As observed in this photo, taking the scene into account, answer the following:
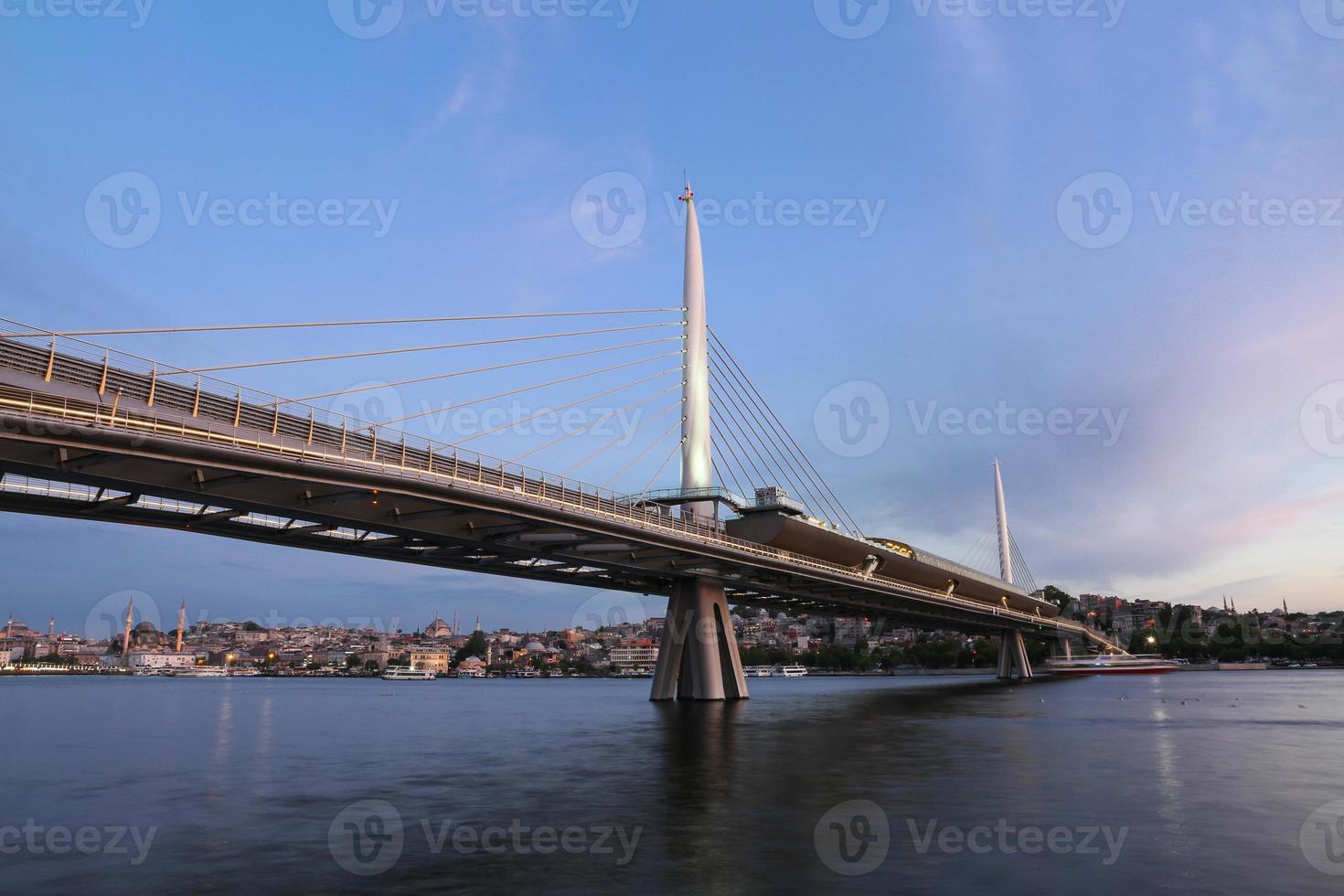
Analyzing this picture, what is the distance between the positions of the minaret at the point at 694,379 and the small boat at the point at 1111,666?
427 ft

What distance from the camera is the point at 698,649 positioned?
61625 mm

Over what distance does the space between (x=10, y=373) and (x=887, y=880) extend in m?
25.1

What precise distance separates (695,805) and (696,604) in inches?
1498

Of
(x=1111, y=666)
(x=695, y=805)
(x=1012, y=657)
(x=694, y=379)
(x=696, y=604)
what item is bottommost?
(x=1111, y=666)

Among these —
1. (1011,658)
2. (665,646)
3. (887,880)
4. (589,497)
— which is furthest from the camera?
(1011,658)

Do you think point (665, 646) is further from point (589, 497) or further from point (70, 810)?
point (70, 810)

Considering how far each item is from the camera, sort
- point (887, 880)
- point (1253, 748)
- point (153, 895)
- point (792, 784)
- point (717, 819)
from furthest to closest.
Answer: point (1253, 748)
point (792, 784)
point (717, 819)
point (887, 880)
point (153, 895)

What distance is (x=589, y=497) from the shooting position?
4419cm

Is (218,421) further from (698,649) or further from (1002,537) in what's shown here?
(1002,537)

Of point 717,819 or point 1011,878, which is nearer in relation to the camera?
point 1011,878

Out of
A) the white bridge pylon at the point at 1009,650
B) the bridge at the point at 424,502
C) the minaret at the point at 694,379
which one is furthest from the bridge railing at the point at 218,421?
the white bridge pylon at the point at 1009,650

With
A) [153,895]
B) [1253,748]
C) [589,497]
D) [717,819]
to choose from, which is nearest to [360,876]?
[153,895]

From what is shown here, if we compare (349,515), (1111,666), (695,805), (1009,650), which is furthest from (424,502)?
(1111,666)

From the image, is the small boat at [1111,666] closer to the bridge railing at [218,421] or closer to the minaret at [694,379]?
the minaret at [694,379]
